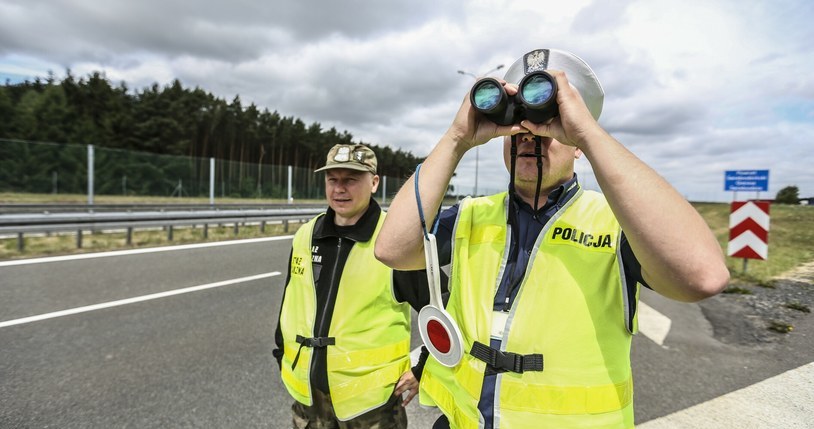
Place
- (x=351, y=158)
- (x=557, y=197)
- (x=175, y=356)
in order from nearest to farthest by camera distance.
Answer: (x=557, y=197) < (x=351, y=158) < (x=175, y=356)

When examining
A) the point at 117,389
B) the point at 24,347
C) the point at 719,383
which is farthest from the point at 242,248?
the point at 719,383

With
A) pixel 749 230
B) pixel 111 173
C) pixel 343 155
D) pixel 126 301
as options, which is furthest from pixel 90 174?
pixel 749 230

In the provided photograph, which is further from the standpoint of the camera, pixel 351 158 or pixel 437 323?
pixel 351 158

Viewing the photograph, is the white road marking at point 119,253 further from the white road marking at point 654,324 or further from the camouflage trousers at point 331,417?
the white road marking at point 654,324

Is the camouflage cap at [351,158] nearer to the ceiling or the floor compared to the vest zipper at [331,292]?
nearer to the ceiling

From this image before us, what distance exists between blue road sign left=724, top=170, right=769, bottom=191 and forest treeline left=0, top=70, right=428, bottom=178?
17991 millimetres

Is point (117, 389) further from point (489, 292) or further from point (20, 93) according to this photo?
point (20, 93)

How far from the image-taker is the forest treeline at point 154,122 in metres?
31.2

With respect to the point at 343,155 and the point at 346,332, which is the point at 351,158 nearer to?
the point at 343,155

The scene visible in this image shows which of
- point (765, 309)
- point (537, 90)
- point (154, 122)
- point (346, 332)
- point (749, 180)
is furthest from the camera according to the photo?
point (154, 122)

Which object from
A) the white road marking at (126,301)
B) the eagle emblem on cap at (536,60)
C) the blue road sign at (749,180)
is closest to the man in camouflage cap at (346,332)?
the eagle emblem on cap at (536,60)

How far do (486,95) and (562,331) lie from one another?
2.14 feet

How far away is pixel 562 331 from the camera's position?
1.08 m

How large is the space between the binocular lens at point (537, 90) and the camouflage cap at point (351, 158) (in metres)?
1.36
